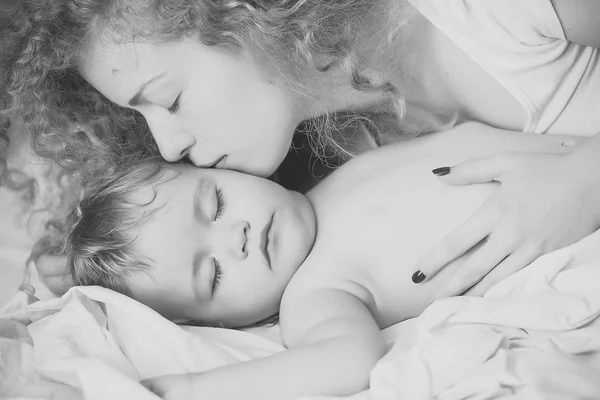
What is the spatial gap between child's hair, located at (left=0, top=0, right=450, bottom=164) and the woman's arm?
1.67ft

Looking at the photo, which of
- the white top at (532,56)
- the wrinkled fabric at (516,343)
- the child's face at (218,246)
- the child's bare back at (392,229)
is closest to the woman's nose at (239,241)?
the child's face at (218,246)

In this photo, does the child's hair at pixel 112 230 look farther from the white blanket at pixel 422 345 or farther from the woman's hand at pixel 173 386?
the woman's hand at pixel 173 386

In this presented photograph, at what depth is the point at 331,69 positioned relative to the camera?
1339 mm

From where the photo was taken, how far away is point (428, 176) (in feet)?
4.14

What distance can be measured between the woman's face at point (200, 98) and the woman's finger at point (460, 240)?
1.26 ft

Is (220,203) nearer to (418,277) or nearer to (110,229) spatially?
(110,229)

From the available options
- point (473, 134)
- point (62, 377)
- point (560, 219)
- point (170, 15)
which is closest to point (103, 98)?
point (170, 15)

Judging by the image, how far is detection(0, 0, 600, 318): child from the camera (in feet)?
3.76

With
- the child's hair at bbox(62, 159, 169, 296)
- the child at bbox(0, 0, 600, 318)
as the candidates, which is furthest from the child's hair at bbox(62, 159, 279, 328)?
the child at bbox(0, 0, 600, 318)

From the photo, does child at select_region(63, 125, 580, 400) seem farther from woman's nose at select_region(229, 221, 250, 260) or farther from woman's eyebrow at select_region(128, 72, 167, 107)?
woman's eyebrow at select_region(128, 72, 167, 107)

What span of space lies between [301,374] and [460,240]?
0.35 metres

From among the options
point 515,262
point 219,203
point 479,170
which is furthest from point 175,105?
point 515,262

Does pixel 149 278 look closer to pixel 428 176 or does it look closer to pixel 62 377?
pixel 62 377

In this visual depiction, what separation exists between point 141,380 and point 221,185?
42cm
